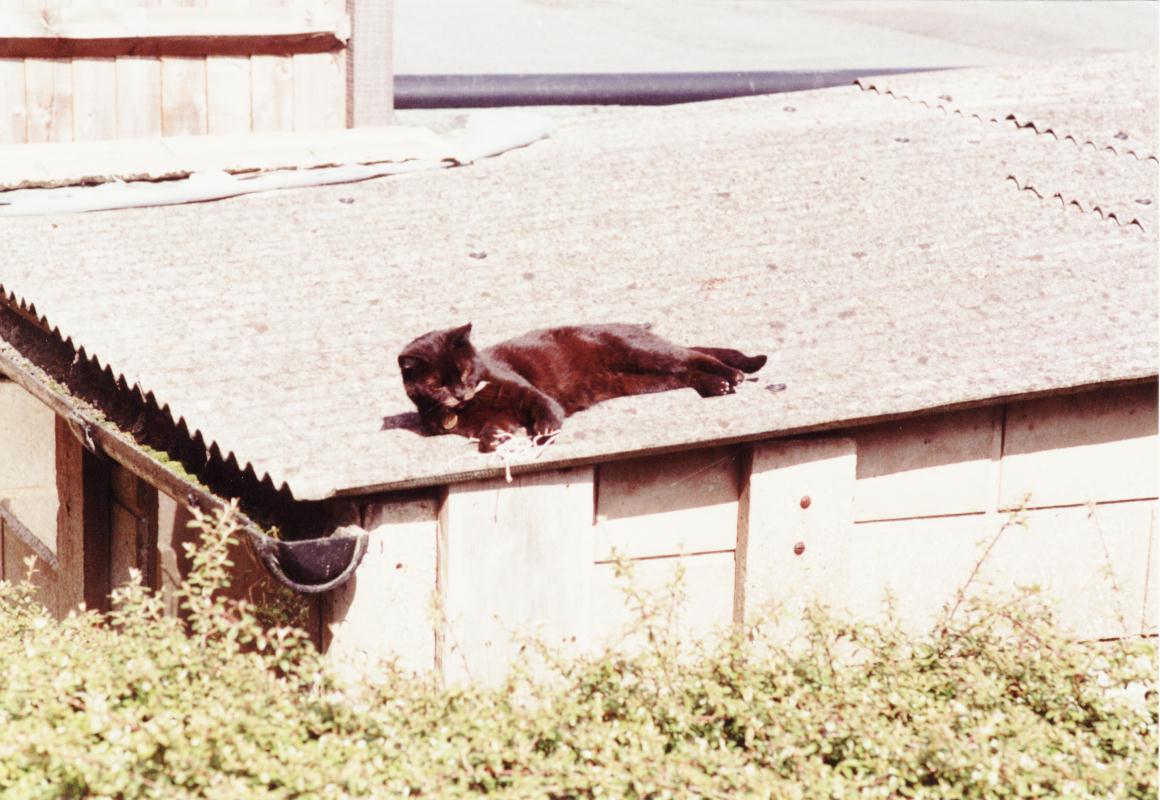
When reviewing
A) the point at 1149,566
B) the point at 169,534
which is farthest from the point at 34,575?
the point at 1149,566

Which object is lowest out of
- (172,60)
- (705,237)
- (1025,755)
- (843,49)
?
(1025,755)

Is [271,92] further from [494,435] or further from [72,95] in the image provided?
[494,435]

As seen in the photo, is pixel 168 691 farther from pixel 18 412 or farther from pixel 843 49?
pixel 843 49

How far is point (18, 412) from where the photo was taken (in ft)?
24.8

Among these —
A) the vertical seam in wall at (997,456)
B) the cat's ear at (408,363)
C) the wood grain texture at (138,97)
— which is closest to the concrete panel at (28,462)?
the wood grain texture at (138,97)

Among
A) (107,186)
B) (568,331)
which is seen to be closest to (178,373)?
(568,331)

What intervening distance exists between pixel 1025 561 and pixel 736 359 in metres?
1.31

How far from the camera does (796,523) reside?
5.17m

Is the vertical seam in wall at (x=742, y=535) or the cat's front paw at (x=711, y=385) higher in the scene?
the cat's front paw at (x=711, y=385)

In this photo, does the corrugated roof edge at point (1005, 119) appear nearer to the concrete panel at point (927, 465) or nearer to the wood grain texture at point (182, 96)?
the concrete panel at point (927, 465)

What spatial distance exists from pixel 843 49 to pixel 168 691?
18.5m

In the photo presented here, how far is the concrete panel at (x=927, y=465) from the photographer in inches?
210

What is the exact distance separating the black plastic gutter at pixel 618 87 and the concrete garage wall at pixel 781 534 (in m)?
4.46

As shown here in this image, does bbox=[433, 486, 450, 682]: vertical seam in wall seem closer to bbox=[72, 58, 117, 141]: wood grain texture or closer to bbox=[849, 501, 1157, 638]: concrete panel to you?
bbox=[849, 501, 1157, 638]: concrete panel
